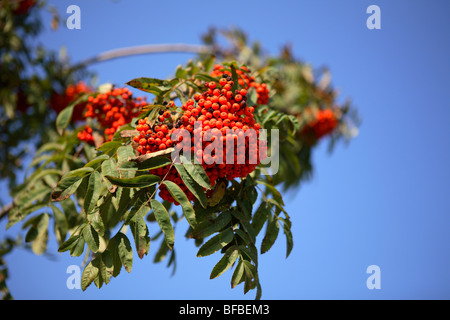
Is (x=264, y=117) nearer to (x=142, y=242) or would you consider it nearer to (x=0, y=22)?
(x=142, y=242)

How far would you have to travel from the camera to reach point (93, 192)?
2236 mm

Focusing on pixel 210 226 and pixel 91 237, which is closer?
pixel 91 237

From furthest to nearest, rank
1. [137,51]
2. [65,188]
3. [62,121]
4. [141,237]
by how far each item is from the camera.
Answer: [137,51] → [62,121] → [65,188] → [141,237]

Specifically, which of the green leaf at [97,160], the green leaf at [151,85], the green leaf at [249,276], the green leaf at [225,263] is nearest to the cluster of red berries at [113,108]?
the green leaf at [151,85]

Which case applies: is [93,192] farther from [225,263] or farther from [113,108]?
[113,108]

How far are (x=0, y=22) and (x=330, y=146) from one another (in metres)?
4.50

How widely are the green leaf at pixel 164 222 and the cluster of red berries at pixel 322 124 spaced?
142 inches

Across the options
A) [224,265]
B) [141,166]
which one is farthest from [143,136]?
[224,265]

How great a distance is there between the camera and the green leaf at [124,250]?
2.12m

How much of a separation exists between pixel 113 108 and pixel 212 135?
1.20 m

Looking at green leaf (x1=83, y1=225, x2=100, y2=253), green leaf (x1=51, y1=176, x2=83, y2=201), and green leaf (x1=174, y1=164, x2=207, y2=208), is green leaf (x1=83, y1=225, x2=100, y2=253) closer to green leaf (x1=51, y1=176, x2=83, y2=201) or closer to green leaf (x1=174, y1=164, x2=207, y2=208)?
green leaf (x1=51, y1=176, x2=83, y2=201)

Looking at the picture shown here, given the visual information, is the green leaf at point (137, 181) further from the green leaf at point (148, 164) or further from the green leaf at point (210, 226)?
the green leaf at point (210, 226)

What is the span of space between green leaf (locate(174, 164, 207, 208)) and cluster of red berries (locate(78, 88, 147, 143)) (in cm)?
104

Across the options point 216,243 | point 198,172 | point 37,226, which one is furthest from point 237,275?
point 37,226
